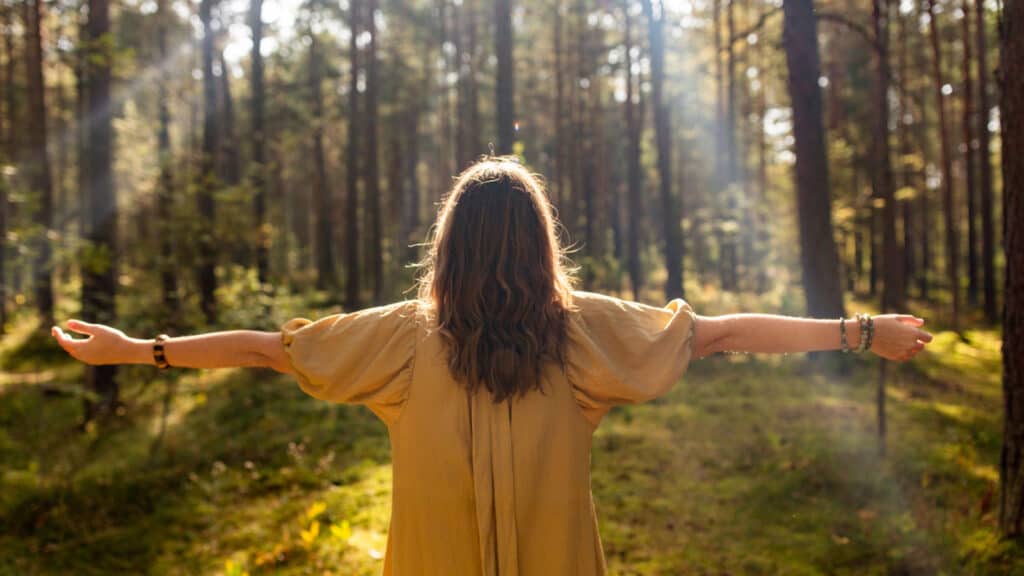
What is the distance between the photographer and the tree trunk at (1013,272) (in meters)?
5.01

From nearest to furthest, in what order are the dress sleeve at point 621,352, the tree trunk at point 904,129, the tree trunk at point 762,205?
the dress sleeve at point 621,352, the tree trunk at point 904,129, the tree trunk at point 762,205

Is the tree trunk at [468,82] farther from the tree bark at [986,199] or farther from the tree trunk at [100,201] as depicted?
the tree bark at [986,199]

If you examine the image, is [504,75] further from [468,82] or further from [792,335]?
[468,82]

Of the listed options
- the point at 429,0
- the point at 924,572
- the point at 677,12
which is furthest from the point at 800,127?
the point at 429,0

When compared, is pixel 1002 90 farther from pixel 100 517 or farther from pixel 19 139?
pixel 19 139

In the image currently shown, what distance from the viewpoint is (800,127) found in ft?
39.3

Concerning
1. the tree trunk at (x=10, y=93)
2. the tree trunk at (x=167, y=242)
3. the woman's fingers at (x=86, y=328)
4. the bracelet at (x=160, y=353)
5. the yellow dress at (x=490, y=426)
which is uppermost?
the tree trunk at (x=10, y=93)

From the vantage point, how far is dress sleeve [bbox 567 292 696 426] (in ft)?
8.86

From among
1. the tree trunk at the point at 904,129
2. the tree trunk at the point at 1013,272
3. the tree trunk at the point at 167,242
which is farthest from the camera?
the tree trunk at the point at 904,129

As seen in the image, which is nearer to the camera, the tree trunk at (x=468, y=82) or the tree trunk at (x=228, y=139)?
the tree trunk at (x=228, y=139)

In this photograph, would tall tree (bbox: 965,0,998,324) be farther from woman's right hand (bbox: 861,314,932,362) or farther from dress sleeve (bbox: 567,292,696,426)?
dress sleeve (bbox: 567,292,696,426)

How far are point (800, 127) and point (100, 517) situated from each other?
35.3 feet

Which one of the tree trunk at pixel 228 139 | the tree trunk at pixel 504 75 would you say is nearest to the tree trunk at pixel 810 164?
the tree trunk at pixel 504 75

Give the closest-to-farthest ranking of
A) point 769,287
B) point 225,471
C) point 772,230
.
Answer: point 225,471 < point 772,230 < point 769,287
